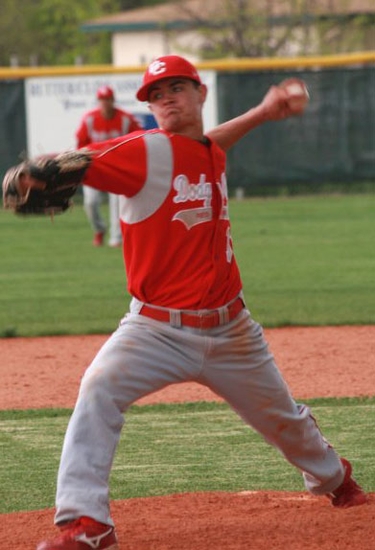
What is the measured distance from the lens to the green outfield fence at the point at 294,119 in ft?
68.4

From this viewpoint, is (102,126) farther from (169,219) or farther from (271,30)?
(271,30)

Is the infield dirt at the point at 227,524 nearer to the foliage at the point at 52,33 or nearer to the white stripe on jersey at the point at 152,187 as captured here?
the white stripe on jersey at the point at 152,187

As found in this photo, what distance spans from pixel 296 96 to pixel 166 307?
0.95 meters

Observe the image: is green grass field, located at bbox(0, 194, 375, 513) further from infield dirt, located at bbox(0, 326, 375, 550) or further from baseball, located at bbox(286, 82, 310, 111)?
baseball, located at bbox(286, 82, 310, 111)

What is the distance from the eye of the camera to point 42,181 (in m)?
4.31

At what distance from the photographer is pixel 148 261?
455 cm

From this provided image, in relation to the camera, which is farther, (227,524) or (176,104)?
(227,524)

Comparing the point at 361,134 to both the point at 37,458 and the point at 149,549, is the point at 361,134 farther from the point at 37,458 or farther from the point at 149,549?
the point at 149,549

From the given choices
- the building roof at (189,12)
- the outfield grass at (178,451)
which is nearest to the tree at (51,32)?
the building roof at (189,12)

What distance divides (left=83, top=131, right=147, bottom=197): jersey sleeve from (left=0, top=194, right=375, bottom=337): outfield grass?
569 cm

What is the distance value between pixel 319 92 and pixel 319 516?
16.5m

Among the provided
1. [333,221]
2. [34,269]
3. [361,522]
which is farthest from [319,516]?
[333,221]

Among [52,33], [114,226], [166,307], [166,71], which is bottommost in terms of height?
[114,226]

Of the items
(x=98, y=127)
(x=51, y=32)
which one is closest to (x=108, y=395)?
(x=98, y=127)
